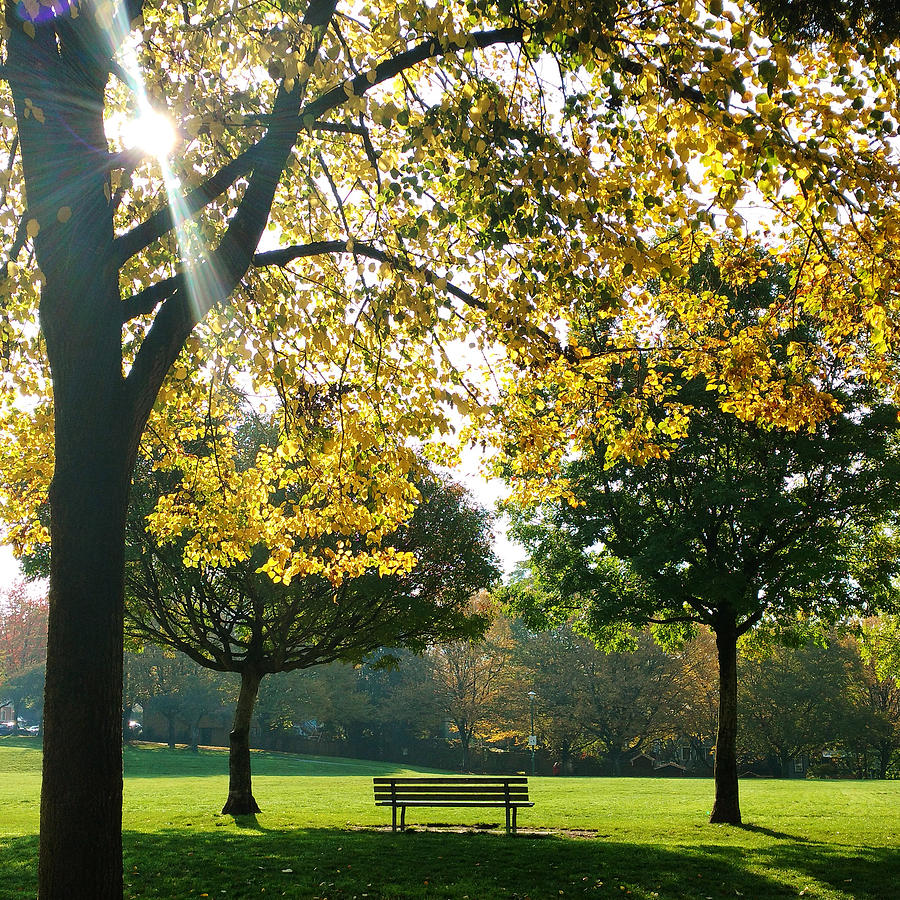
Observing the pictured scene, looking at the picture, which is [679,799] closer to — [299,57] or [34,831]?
[34,831]

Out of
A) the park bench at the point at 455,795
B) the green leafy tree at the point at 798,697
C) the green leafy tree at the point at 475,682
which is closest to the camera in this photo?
the park bench at the point at 455,795

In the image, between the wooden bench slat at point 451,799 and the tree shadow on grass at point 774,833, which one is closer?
the tree shadow on grass at point 774,833

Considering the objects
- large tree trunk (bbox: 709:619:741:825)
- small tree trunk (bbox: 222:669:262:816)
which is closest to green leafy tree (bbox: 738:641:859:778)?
large tree trunk (bbox: 709:619:741:825)

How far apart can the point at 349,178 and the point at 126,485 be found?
5142 mm

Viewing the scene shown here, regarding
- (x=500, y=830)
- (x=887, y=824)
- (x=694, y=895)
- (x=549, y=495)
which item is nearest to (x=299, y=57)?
(x=549, y=495)

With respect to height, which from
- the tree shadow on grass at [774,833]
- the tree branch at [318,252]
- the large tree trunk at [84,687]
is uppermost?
the tree branch at [318,252]

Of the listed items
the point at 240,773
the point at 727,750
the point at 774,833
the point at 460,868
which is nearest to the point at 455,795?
the point at 460,868

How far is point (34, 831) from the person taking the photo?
1437cm

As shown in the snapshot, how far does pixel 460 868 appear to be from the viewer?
417 inches

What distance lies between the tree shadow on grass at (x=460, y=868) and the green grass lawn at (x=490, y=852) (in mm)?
26

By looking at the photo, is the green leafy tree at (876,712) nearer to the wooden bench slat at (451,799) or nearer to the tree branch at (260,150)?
the wooden bench slat at (451,799)

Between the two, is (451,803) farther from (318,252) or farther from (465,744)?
(465,744)

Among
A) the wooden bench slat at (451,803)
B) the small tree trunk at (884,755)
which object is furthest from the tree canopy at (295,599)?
the small tree trunk at (884,755)

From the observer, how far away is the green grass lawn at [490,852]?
9.28m
